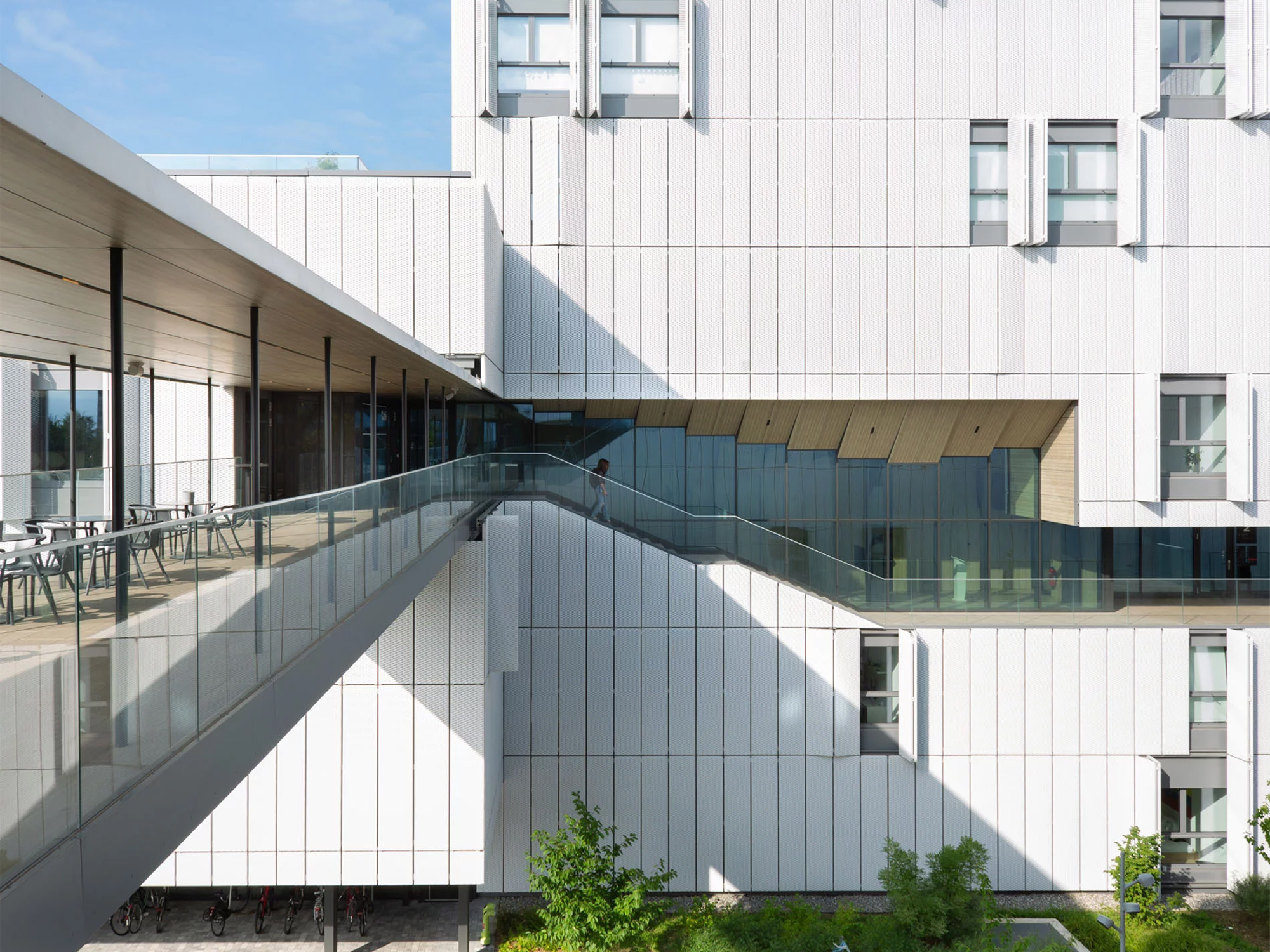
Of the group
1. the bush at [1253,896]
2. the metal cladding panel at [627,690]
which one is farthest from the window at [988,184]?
the bush at [1253,896]

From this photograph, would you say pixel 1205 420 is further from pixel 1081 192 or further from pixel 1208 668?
pixel 1081 192

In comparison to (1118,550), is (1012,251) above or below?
above

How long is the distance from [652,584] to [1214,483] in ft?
40.1

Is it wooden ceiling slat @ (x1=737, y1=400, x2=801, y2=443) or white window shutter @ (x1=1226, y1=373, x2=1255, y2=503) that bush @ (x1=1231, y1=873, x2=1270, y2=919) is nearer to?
white window shutter @ (x1=1226, y1=373, x2=1255, y2=503)

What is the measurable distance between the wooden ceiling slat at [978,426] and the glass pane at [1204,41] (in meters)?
8.03

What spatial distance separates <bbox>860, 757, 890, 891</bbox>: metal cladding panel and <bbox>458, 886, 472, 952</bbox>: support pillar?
7.57 meters

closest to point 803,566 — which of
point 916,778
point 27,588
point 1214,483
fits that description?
point 916,778

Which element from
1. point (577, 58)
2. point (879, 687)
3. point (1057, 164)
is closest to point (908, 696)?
point (879, 687)

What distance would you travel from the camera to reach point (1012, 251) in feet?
56.9

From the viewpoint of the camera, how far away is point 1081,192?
17.4 m

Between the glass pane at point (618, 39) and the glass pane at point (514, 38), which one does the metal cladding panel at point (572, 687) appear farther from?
the glass pane at point (514, 38)

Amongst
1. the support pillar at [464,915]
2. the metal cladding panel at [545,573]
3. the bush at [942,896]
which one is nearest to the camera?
the bush at [942,896]

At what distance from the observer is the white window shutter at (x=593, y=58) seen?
55.0ft

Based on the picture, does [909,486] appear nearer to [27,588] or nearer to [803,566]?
[803,566]
